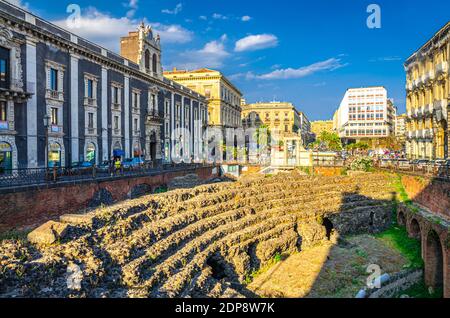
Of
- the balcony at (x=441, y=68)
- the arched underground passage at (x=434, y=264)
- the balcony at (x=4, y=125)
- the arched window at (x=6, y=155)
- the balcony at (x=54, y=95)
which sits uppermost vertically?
the balcony at (x=441, y=68)

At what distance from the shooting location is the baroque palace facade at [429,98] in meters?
38.9

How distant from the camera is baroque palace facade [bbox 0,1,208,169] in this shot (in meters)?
25.6

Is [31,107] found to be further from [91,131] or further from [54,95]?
[91,131]

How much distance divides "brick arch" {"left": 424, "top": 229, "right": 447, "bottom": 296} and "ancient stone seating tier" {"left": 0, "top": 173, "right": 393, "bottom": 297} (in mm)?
5821

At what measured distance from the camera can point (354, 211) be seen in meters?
25.1

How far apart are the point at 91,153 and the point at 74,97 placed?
5.72 meters

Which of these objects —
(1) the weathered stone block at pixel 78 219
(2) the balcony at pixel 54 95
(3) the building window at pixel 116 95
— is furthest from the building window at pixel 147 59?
(1) the weathered stone block at pixel 78 219

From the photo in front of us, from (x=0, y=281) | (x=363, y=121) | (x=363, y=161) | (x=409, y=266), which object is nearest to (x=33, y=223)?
(x=0, y=281)

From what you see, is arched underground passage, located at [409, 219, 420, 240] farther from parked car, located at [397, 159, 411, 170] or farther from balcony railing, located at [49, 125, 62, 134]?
balcony railing, located at [49, 125, 62, 134]

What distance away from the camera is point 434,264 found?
56.1 ft

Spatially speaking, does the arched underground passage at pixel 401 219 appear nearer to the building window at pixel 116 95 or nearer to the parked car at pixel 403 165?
the parked car at pixel 403 165

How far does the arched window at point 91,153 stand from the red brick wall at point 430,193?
91.3 ft

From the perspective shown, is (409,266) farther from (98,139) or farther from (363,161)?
(98,139)

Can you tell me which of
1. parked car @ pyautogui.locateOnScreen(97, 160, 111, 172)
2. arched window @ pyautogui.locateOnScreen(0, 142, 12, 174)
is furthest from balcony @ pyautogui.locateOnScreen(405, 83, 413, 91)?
arched window @ pyautogui.locateOnScreen(0, 142, 12, 174)
